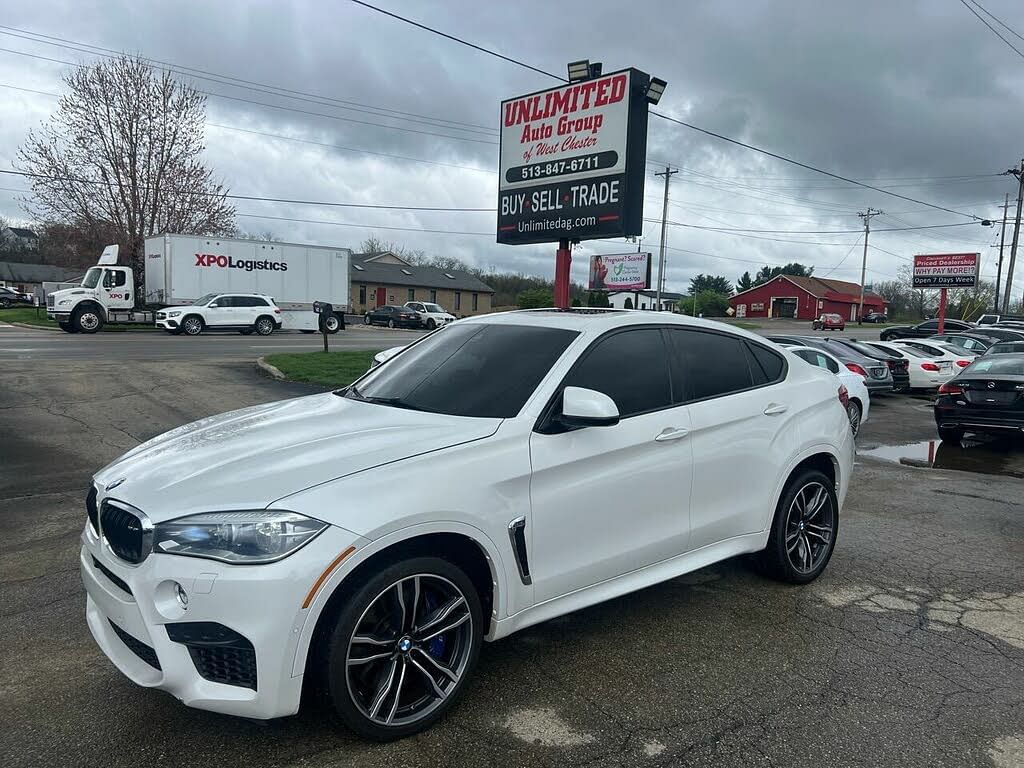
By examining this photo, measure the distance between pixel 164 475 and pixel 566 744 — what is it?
1927mm

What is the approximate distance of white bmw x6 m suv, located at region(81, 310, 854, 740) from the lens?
8.32ft

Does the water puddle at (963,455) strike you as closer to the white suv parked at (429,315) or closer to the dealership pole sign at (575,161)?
the dealership pole sign at (575,161)

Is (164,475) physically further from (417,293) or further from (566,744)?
(417,293)

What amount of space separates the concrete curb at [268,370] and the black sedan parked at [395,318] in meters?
29.7

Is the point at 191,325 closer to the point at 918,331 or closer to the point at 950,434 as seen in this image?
the point at 950,434

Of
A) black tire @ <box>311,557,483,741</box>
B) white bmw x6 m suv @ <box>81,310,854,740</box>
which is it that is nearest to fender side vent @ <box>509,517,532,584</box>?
white bmw x6 m suv @ <box>81,310,854,740</box>

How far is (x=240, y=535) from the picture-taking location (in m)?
2.54

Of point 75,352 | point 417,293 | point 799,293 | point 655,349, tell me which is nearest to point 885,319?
point 799,293

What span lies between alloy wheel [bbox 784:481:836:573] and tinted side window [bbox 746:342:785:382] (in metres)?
0.73

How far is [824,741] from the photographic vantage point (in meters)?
2.91

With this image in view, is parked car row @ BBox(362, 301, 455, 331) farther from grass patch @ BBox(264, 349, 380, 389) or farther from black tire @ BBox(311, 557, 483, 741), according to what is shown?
black tire @ BBox(311, 557, 483, 741)

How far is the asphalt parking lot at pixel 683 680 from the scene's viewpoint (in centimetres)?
279

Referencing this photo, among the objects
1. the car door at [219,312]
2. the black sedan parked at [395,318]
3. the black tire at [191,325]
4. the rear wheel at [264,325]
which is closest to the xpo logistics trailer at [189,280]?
the car door at [219,312]

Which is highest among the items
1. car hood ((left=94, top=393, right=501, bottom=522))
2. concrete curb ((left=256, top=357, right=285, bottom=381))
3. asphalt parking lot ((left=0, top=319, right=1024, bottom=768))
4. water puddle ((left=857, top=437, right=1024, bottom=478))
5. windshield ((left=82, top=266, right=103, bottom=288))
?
windshield ((left=82, top=266, right=103, bottom=288))
